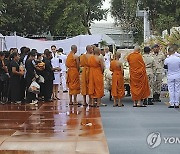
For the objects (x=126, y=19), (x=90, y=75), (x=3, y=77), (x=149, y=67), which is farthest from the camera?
(x=126, y=19)

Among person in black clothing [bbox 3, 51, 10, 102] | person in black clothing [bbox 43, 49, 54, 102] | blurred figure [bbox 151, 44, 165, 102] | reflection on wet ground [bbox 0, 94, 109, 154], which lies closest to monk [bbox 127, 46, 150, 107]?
blurred figure [bbox 151, 44, 165, 102]

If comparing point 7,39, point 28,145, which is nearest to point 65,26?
point 7,39

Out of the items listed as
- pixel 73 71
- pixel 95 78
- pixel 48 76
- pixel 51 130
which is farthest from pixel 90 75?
pixel 51 130

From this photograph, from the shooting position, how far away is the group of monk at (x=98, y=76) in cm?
1331

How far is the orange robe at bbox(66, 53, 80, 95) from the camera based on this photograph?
13.8 m

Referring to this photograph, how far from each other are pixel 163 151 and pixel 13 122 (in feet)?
14.6

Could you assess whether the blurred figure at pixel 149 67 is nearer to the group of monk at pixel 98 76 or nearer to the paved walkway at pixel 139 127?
the paved walkway at pixel 139 127

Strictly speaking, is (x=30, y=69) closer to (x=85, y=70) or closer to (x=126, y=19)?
(x=85, y=70)

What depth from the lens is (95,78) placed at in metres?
13.3

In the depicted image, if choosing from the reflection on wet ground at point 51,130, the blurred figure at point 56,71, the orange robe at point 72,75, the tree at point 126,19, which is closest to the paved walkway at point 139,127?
the reflection on wet ground at point 51,130

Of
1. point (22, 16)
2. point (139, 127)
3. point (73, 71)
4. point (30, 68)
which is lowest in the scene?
point (139, 127)

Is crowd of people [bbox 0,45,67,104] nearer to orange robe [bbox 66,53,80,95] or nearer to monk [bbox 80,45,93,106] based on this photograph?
orange robe [bbox 66,53,80,95]

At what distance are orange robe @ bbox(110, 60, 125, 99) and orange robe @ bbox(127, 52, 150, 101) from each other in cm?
33

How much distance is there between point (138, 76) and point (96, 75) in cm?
123
